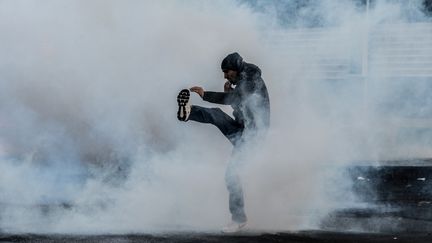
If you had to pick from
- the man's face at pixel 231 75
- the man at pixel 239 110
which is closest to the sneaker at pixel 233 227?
the man at pixel 239 110

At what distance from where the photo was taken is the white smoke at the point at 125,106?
6.68 metres

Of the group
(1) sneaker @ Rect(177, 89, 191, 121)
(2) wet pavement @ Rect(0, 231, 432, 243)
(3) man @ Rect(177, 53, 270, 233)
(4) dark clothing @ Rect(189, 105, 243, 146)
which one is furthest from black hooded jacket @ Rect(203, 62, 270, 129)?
(2) wet pavement @ Rect(0, 231, 432, 243)

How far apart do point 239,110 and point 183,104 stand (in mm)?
485

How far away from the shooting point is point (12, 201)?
6762mm

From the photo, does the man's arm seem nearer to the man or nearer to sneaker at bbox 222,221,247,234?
the man

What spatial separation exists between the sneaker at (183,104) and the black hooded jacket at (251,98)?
0.87 feet

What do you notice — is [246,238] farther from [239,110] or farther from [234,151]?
[239,110]

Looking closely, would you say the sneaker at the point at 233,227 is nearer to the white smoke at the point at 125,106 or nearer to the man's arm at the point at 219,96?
the white smoke at the point at 125,106

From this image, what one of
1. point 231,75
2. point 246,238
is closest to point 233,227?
point 246,238

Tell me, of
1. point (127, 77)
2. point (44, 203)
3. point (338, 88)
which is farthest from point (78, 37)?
point (338, 88)

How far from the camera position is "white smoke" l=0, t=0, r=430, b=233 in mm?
6680

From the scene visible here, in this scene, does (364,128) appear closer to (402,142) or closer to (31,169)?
(402,142)

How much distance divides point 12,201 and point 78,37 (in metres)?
1.91

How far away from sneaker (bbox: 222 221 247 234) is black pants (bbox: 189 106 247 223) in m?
0.03
